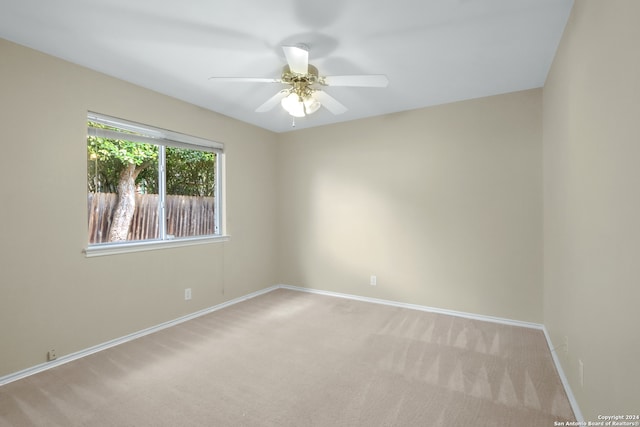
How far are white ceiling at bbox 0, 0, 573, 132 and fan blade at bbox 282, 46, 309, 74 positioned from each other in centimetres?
20

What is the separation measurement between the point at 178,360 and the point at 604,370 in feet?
8.89

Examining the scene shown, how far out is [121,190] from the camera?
284 cm

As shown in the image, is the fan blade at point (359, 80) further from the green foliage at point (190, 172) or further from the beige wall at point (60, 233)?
the green foliage at point (190, 172)

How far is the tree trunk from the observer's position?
2.80 metres

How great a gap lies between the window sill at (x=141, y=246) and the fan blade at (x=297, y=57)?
7.21 ft

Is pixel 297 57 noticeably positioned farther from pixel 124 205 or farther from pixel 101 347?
pixel 101 347

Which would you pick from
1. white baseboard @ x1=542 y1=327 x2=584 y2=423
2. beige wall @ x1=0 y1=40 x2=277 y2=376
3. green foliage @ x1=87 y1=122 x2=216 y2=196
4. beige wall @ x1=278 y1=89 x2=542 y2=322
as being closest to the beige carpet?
white baseboard @ x1=542 y1=327 x2=584 y2=423

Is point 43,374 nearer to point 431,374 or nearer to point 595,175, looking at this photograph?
A: point 431,374

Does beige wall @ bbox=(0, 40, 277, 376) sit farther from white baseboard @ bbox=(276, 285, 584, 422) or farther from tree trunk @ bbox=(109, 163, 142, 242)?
white baseboard @ bbox=(276, 285, 584, 422)

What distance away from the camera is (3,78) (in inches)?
80.4

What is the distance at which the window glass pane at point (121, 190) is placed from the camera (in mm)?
2627

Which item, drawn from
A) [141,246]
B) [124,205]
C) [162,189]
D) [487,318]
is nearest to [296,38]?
[162,189]

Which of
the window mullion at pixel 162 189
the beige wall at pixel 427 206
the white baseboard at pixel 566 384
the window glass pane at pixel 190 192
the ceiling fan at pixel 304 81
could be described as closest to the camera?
the white baseboard at pixel 566 384

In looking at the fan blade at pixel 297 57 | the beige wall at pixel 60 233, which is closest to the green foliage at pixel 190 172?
the beige wall at pixel 60 233
